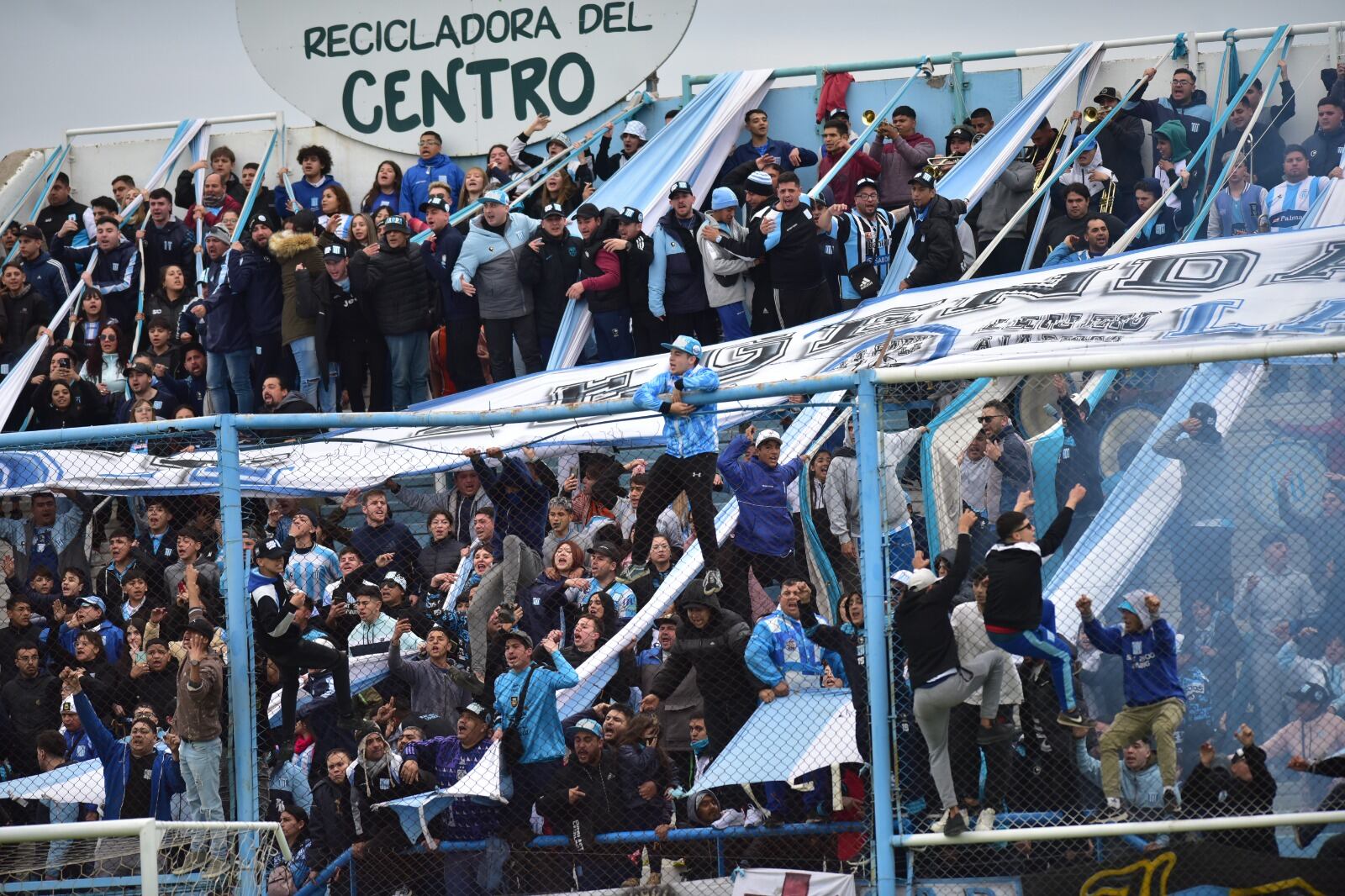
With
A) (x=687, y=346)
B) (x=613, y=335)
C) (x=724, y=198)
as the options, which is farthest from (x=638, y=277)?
(x=687, y=346)

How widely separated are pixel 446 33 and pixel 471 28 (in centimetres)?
25

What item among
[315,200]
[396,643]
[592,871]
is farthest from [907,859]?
[315,200]

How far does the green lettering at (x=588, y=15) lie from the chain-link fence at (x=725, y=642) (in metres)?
8.48

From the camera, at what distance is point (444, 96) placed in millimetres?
18812

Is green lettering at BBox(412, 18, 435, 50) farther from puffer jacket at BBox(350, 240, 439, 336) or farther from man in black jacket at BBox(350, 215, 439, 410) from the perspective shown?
puffer jacket at BBox(350, 240, 439, 336)

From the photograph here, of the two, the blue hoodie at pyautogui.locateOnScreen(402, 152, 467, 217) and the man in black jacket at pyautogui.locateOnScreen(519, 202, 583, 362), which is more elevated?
the blue hoodie at pyautogui.locateOnScreen(402, 152, 467, 217)

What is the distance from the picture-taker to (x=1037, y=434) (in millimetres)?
8695

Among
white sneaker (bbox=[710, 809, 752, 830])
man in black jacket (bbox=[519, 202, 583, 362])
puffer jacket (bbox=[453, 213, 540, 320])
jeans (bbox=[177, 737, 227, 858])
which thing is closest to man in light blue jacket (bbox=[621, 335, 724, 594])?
white sneaker (bbox=[710, 809, 752, 830])

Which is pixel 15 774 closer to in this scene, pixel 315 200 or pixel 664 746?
pixel 664 746

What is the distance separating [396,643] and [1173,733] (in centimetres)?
411

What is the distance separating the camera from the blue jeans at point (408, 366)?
15156 millimetres

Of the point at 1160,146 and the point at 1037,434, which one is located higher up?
the point at 1160,146

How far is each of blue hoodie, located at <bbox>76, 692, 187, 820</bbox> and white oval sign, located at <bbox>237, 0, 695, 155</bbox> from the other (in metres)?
9.91

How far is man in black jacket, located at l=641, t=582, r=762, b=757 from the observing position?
918 centimetres
